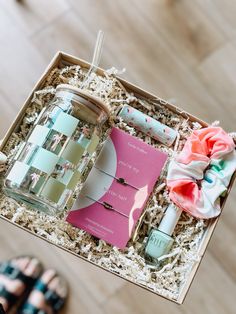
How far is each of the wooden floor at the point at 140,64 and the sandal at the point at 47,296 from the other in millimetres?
24

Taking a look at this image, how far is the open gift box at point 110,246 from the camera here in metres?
1.00

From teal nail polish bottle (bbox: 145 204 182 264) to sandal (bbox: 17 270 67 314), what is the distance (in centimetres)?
32

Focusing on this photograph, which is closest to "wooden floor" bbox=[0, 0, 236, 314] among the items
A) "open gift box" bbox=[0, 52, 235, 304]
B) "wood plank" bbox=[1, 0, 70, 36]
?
"wood plank" bbox=[1, 0, 70, 36]

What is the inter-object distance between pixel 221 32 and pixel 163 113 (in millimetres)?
411

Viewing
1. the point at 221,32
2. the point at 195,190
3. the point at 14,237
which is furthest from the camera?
the point at 221,32

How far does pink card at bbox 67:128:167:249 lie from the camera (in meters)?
1.02

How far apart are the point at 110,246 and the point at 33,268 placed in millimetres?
322

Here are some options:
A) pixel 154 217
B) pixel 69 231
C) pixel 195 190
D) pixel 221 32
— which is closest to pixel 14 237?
pixel 69 231

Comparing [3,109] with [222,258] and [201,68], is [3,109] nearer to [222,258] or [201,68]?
[201,68]

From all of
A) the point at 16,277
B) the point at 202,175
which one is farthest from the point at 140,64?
the point at 16,277

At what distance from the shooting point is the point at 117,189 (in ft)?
3.37

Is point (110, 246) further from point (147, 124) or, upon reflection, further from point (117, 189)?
point (147, 124)

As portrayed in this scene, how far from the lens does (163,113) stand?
109 cm

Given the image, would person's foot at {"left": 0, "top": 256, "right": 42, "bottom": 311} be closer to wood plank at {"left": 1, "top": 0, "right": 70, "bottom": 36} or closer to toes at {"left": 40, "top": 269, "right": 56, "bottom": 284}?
toes at {"left": 40, "top": 269, "right": 56, "bottom": 284}
